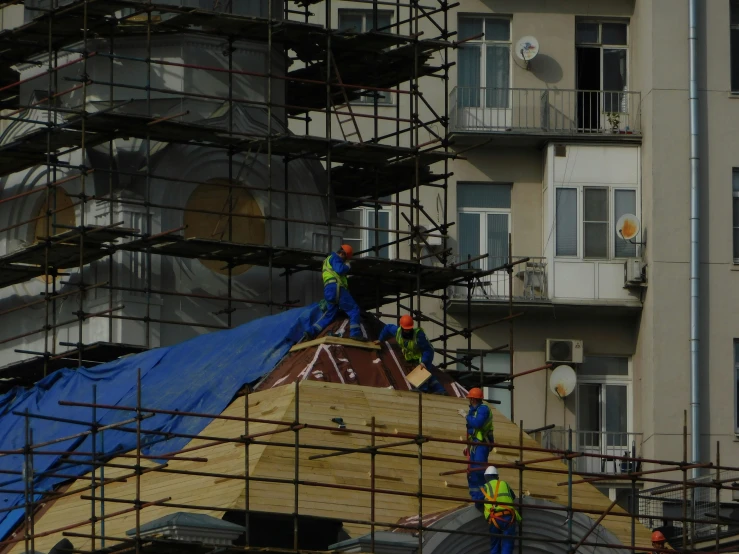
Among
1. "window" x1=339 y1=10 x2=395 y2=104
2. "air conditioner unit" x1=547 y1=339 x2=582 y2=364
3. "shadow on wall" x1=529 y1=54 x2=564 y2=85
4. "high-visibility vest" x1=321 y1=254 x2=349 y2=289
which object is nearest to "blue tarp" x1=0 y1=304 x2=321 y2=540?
"high-visibility vest" x1=321 y1=254 x2=349 y2=289

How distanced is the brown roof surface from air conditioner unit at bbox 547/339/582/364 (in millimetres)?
16536

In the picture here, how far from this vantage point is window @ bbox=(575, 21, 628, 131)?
6906cm

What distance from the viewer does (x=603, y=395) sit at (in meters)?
67.9

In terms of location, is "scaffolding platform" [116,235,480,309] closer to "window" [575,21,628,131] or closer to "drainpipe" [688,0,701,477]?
"drainpipe" [688,0,701,477]

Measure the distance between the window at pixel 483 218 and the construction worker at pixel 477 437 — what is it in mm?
21302

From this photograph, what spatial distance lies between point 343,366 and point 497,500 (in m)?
5.15

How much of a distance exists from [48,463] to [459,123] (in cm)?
2114

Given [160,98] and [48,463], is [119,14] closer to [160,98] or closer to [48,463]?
[160,98]

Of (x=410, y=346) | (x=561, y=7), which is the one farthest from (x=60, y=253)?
(x=561, y=7)

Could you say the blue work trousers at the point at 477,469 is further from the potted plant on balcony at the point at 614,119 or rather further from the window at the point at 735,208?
the potted plant on balcony at the point at 614,119

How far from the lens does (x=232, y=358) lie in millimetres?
50781

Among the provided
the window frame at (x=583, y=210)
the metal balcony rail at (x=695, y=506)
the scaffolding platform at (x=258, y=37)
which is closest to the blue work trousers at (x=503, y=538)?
the metal balcony rail at (x=695, y=506)

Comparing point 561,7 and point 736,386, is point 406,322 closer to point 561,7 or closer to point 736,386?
point 736,386

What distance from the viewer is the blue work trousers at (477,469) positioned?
46.1 meters
